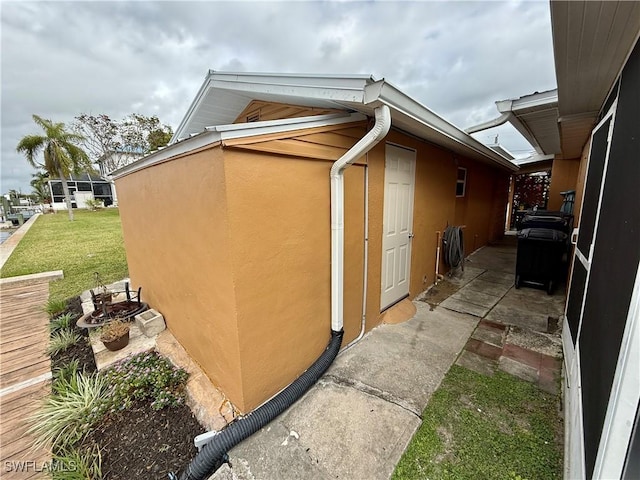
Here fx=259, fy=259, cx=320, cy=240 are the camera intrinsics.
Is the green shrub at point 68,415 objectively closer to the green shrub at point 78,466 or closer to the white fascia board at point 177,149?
the green shrub at point 78,466

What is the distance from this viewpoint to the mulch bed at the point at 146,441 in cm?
189

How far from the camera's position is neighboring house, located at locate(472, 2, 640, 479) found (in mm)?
978

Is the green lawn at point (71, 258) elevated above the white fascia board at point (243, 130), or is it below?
below

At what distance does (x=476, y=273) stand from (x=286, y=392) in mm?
5181

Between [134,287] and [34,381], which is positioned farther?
[134,287]

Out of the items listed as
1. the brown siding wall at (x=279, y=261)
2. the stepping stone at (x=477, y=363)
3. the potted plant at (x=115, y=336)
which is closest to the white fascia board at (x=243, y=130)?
the brown siding wall at (x=279, y=261)

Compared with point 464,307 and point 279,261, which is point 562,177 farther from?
point 279,261

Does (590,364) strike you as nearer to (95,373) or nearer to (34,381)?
(95,373)

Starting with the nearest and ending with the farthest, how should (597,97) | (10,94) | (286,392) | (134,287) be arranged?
(286,392) → (597,97) → (134,287) → (10,94)

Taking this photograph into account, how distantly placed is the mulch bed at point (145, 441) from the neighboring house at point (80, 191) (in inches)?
1251

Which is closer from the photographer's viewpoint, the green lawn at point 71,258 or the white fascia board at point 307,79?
the white fascia board at point 307,79

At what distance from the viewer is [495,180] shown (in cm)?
839

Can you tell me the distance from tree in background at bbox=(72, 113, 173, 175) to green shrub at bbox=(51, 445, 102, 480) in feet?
64.6

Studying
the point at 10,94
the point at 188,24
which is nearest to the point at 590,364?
the point at 188,24
